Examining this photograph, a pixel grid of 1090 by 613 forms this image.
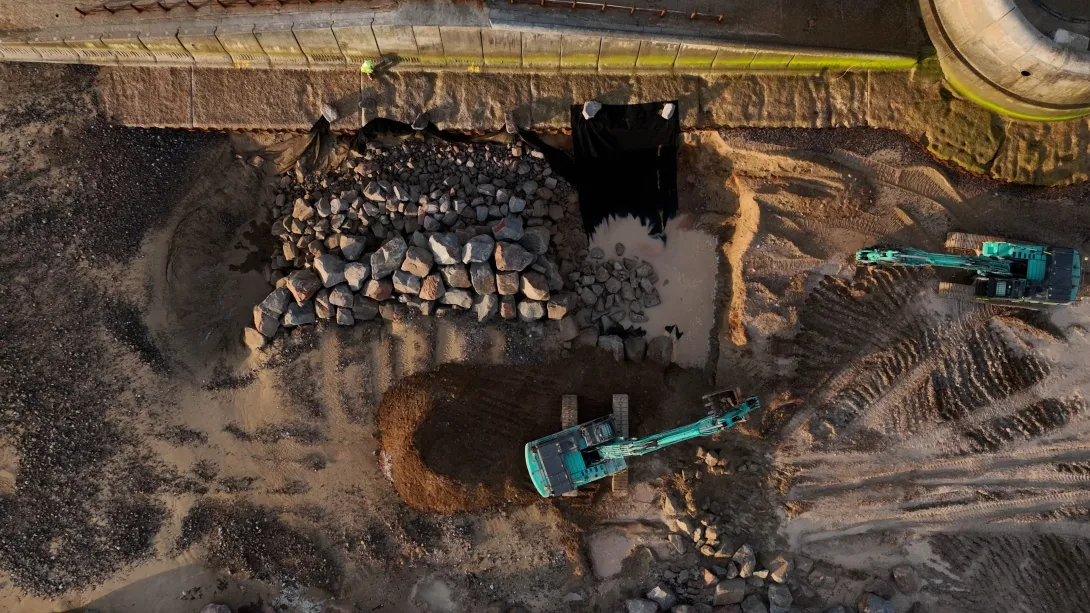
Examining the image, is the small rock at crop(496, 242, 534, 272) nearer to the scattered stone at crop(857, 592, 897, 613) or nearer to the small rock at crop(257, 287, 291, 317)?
the small rock at crop(257, 287, 291, 317)

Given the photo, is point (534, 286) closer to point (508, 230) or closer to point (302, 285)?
point (508, 230)

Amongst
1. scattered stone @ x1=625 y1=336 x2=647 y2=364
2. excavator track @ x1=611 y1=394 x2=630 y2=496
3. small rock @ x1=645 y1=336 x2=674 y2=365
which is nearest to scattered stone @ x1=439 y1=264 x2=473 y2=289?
scattered stone @ x1=625 y1=336 x2=647 y2=364

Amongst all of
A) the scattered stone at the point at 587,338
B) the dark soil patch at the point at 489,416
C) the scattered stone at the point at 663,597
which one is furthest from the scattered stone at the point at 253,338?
the scattered stone at the point at 663,597

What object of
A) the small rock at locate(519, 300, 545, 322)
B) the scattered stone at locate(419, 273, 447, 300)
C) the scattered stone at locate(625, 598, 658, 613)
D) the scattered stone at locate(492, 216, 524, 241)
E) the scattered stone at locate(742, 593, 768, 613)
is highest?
the scattered stone at locate(492, 216, 524, 241)

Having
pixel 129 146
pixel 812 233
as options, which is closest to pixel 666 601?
pixel 812 233

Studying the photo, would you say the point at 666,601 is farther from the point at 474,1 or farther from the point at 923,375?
the point at 474,1

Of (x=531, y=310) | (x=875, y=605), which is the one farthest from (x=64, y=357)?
(x=875, y=605)
